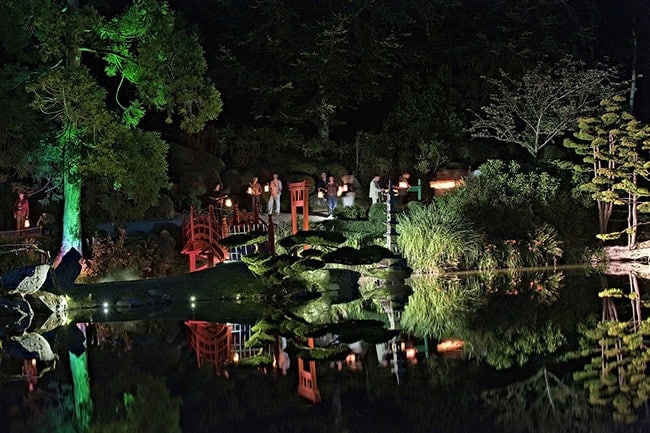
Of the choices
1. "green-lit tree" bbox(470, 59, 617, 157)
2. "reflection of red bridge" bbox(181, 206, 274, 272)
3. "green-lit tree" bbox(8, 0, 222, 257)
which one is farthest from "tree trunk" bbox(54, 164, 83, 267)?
"green-lit tree" bbox(470, 59, 617, 157)

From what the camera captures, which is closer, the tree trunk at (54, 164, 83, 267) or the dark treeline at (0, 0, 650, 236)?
the tree trunk at (54, 164, 83, 267)

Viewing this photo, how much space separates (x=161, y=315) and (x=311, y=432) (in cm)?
924

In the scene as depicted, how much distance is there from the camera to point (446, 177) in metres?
31.9

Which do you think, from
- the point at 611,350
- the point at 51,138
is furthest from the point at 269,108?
the point at 611,350

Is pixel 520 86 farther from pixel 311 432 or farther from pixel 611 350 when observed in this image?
pixel 311 432

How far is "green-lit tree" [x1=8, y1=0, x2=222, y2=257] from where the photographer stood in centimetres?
1870

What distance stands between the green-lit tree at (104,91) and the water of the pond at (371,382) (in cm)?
577

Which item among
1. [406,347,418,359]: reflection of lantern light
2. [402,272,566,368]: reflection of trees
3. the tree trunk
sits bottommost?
[406,347,418,359]: reflection of lantern light

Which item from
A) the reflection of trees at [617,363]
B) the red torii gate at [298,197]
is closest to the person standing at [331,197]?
the red torii gate at [298,197]

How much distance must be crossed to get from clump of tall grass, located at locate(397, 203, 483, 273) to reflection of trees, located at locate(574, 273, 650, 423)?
8925mm

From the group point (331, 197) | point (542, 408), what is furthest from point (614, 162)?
point (542, 408)

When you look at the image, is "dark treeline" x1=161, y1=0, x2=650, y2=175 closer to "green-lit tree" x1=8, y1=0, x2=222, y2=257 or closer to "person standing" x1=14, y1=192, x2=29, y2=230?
"person standing" x1=14, y1=192, x2=29, y2=230

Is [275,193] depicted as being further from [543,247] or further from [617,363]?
[617,363]

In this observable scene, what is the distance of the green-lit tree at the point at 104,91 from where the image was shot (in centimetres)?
1870
